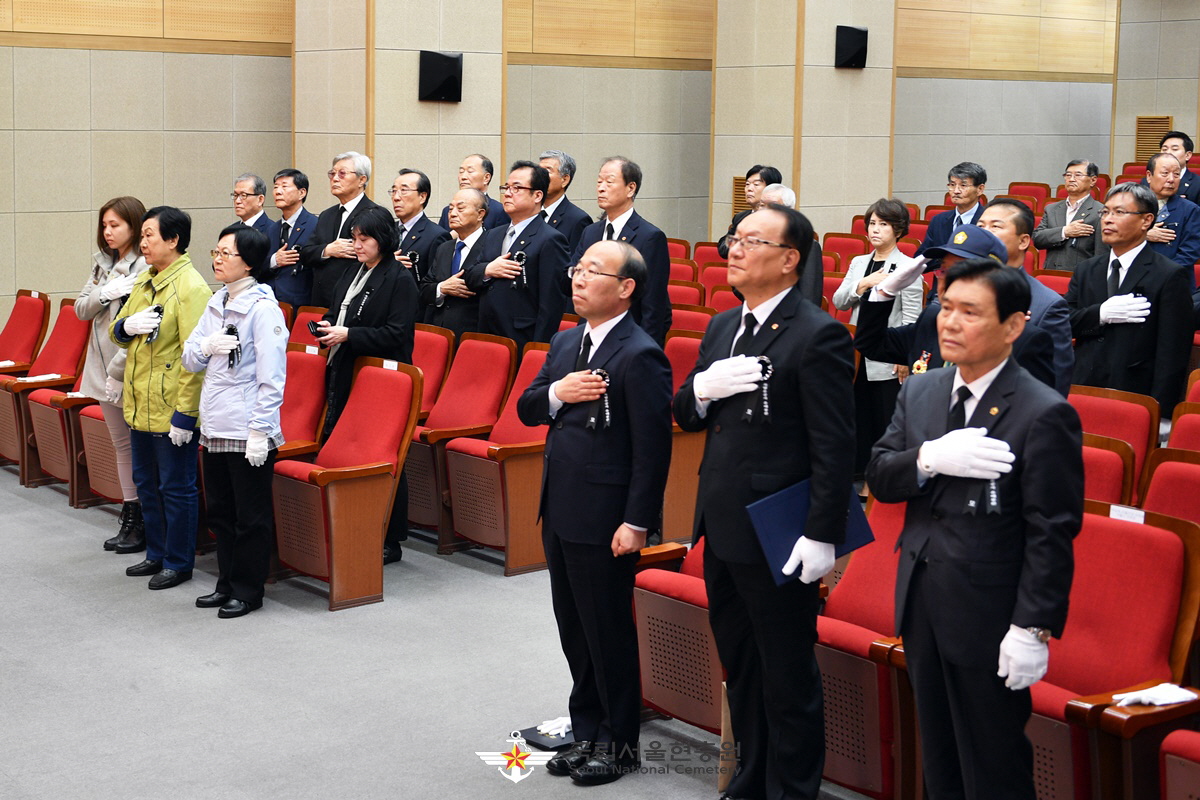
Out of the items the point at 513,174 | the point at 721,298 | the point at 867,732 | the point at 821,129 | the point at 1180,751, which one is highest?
the point at 821,129

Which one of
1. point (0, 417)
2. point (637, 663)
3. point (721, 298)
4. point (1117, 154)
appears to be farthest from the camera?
point (1117, 154)

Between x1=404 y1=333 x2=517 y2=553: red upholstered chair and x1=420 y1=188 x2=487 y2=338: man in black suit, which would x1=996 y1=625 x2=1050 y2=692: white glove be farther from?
x1=420 y1=188 x2=487 y2=338: man in black suit

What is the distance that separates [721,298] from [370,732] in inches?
175

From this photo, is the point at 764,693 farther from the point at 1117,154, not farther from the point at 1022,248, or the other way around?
the point at 1117,154

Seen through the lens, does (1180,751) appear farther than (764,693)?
No

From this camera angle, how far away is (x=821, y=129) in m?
12.0

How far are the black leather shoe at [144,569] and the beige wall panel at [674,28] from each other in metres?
8.49

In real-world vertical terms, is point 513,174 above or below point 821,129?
below

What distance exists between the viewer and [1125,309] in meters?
5.44

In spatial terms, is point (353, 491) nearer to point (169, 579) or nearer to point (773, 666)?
point (169, 579)

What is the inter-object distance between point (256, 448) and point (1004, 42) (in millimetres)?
14184

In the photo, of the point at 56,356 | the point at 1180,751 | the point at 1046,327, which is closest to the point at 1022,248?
the point at 1046,327

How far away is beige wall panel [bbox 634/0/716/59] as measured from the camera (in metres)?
12.8

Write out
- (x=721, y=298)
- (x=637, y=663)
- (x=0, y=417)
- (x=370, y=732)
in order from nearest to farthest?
(x=637, y=663), (x=370, y=732), (x=0, y=417), (x=721, y=298)
